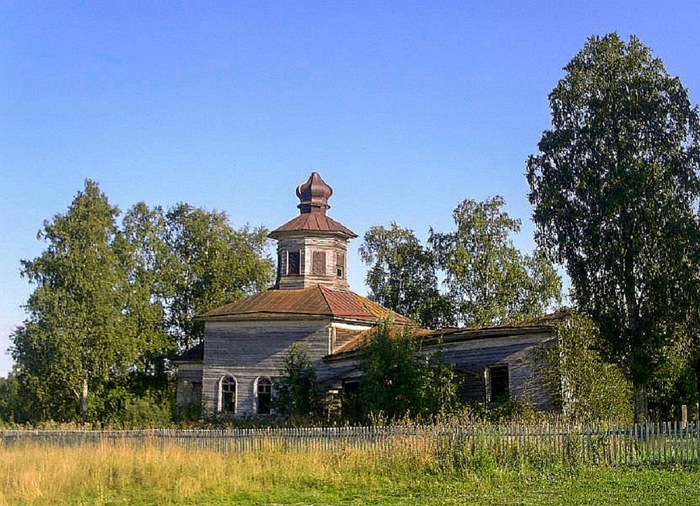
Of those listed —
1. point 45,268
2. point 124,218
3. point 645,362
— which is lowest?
point 645,362

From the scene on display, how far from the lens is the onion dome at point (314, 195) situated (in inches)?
1628

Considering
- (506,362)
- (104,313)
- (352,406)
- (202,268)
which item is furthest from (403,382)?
(202,268)

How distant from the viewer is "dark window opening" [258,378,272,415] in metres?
35.0

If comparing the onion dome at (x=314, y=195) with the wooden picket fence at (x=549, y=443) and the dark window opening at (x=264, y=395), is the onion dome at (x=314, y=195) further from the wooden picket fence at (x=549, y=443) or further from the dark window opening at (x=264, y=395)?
the wooden picket fence at (x=549, y=443)

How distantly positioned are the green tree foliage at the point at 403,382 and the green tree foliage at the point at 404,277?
21.1m

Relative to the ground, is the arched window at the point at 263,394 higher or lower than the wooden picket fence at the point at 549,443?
higher

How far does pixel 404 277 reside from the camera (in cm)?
5131

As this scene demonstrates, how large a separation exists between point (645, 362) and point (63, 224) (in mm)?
29713

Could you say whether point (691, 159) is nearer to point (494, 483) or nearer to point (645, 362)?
point (645, 362)

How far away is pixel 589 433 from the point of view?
1770 centimetres

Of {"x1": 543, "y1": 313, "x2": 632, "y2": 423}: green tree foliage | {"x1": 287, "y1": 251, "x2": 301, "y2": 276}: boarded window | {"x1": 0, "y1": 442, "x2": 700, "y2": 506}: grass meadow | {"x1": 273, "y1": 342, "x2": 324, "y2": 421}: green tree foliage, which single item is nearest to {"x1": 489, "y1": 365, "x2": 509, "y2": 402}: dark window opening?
{"x1": 543, "y1": 313, "x2": 632, "y2": 423}: green tree foliage

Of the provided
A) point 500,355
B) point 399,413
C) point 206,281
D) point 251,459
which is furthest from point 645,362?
point 206,281

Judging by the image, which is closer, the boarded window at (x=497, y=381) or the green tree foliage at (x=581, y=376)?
the green tree foliage at (x=581, y=376)

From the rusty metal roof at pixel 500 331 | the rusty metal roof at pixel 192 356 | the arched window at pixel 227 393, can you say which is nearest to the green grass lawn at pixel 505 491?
the rusty metal roof at pixel 500 331
